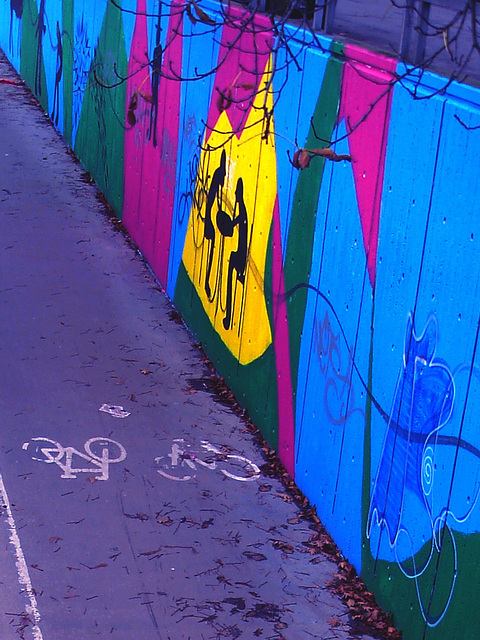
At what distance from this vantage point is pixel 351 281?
5.44m

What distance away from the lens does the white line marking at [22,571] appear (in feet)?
16.0

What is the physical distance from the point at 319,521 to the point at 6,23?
18.4 m

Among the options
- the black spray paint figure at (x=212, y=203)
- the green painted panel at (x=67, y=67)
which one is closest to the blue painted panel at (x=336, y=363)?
the black spray paint figure at (x=212, y=203)

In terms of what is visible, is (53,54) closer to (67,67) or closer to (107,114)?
(67,67)

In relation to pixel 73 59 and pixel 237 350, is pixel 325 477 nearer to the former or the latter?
pixel 237 350

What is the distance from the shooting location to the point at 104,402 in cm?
736

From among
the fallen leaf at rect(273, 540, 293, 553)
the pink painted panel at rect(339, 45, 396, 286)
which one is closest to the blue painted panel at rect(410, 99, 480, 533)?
the pink painted panel at rect(339, 45, 396, 286)

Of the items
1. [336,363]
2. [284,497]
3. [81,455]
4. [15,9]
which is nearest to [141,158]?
[81,455]

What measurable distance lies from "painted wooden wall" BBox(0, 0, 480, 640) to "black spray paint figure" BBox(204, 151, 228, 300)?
0.03m

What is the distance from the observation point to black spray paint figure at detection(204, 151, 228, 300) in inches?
310

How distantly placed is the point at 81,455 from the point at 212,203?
2629 mm

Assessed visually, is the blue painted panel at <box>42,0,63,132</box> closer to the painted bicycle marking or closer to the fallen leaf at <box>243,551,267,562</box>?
the painted bicycle marking

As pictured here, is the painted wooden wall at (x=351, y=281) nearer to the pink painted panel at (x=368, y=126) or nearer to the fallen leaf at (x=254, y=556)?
the pink painted panel at (x=368, y=126)

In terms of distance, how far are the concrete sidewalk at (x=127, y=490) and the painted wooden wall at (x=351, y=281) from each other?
33 cm
